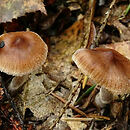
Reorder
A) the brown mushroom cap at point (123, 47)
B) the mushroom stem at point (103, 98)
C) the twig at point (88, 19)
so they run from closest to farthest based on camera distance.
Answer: the mushroom stem at point (103, 98) → the brown mushroom cap at point (123, 47) → the twig at point (88, 19)

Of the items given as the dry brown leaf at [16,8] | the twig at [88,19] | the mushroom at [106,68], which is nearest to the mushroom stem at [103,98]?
the mushroom at [106,68]

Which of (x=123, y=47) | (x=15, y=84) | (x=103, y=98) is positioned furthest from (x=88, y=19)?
(x=15, y=84)

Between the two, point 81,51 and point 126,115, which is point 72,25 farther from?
point 126,115

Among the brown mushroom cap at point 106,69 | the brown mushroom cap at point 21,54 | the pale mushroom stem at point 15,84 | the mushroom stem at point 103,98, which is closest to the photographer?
the brown mushroom cap at point 106,69

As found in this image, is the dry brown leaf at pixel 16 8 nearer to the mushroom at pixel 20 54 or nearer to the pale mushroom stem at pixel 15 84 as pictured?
the mushroom at pixel 20 54

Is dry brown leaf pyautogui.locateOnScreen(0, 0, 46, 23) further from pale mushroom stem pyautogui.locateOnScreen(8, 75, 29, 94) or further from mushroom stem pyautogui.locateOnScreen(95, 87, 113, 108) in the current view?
mushroom stem pyautogui.locateOnScreen(95, 87, 113, 108)

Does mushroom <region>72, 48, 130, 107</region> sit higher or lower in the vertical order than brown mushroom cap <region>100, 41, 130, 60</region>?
higher

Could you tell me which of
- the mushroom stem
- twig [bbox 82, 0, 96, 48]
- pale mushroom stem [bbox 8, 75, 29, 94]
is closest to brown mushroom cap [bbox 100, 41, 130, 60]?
twig [bbox 82, 0, 96, 48]

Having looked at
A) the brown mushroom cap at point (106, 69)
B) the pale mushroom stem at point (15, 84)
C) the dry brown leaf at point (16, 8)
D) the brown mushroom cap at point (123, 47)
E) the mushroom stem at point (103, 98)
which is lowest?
the mushroom stem at point (103, 98)
